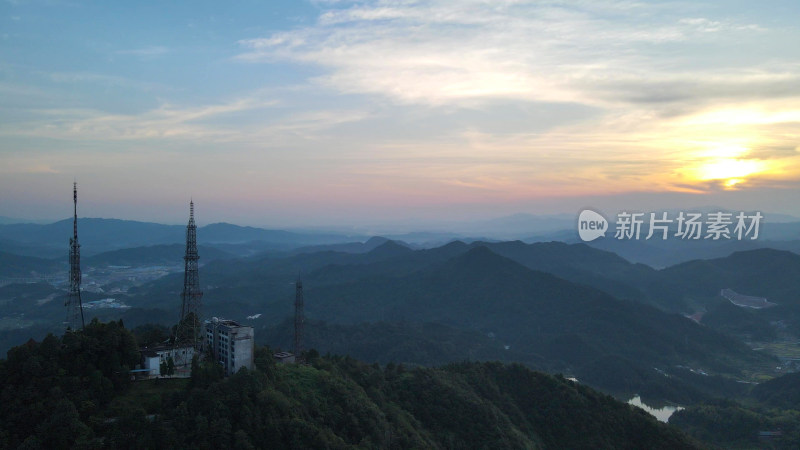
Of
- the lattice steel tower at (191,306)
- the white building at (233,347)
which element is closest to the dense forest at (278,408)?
the white building at (233,347)

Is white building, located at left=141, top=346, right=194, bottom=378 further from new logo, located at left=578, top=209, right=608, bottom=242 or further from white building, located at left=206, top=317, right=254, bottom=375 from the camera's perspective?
new logo, located at left=578, top=209, right=608, bottom=242

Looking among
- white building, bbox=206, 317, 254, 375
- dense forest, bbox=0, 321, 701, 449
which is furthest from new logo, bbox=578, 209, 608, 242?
white building, bbox=206, 317, 254, 375

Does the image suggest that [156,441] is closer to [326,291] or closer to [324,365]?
[324,365]

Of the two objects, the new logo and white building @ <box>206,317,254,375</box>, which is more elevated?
the new logo

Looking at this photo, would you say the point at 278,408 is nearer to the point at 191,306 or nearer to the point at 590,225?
the point at 191,306

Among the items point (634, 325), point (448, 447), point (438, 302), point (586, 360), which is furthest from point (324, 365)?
point (438, 302)

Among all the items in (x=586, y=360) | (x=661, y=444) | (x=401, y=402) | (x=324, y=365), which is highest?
(x=324, y=365)

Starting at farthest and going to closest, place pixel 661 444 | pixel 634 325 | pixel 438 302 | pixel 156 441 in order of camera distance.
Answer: pixel 438 302, pixel 634 325, pixel 661 444, pixel 156 441
